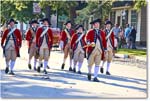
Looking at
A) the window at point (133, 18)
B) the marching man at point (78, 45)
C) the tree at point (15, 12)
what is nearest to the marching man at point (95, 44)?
the marching man at point (78, 45)

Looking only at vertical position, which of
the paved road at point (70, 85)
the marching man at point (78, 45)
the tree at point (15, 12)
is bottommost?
the paved road at point (70, 85)

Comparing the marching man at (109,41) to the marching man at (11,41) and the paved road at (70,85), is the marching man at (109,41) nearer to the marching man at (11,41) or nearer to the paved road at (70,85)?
the paved road at (70,85)

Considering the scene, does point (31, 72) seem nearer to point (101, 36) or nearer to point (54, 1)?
point (101, 36)

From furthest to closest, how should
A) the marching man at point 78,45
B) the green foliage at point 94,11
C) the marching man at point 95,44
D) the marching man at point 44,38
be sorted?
1. the green foliage at point 94,11
2. the marching man at point 78,45
3. the marching man at point 44,38
4. the marching man at point 95,44

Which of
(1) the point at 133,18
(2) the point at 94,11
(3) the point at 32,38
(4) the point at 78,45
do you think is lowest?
(4) the point at 78,45

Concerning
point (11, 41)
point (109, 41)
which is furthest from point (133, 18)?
point (11, 41)

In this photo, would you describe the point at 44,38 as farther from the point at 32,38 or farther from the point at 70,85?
the point at 70,85

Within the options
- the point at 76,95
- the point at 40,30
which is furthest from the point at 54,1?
the point at 76,95

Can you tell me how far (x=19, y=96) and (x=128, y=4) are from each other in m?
25.7

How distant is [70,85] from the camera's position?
13352 millimetres

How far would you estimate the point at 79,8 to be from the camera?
34.9 meters

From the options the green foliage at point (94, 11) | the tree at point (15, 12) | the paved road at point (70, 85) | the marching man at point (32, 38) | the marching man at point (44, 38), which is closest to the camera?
the paved road at point (70, 85)

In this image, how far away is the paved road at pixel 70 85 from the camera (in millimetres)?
11562

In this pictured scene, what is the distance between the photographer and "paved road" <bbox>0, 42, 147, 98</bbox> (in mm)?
11562
